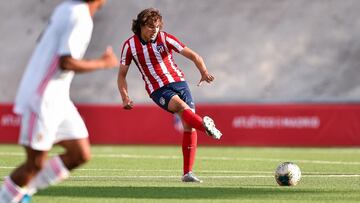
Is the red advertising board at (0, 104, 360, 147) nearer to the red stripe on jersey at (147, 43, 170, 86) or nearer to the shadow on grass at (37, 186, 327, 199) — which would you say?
the red stripe on jersey at (147, 43, 170, 86)

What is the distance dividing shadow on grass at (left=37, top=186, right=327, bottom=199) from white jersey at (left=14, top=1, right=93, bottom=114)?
7.78 ft

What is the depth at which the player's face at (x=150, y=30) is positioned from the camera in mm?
12195

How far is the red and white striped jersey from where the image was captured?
12.5 m

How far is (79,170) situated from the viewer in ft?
44.7

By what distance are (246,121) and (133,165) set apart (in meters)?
7.25

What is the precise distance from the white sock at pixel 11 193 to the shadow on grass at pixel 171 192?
2157 millimetres

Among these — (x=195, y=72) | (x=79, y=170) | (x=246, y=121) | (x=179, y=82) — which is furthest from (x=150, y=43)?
(x=195, y=72)

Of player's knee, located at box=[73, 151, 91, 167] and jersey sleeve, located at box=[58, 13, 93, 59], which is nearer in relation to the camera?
jersey sleeve, located at box=[58, 13, 93, 59]

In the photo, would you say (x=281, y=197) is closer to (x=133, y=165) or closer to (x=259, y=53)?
(x=133, y=165)

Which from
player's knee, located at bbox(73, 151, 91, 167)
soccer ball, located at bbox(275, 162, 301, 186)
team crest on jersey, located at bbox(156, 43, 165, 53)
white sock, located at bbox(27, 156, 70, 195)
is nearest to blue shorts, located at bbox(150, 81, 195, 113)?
team crest on jersey, located at bbox(156, 43, 165, 53)

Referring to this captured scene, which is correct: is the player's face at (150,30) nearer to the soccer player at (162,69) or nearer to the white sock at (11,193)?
the soccer player at (162,69)

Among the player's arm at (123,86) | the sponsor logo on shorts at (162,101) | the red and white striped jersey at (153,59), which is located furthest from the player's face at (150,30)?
the sponsor logo on shorts at (162,101)

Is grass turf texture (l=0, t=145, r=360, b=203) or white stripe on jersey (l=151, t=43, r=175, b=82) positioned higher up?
white stripe on jersey (l=151, t=43, r=175, b=82)

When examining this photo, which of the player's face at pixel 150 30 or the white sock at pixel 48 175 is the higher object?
A: the player's face at pixel 150 30
